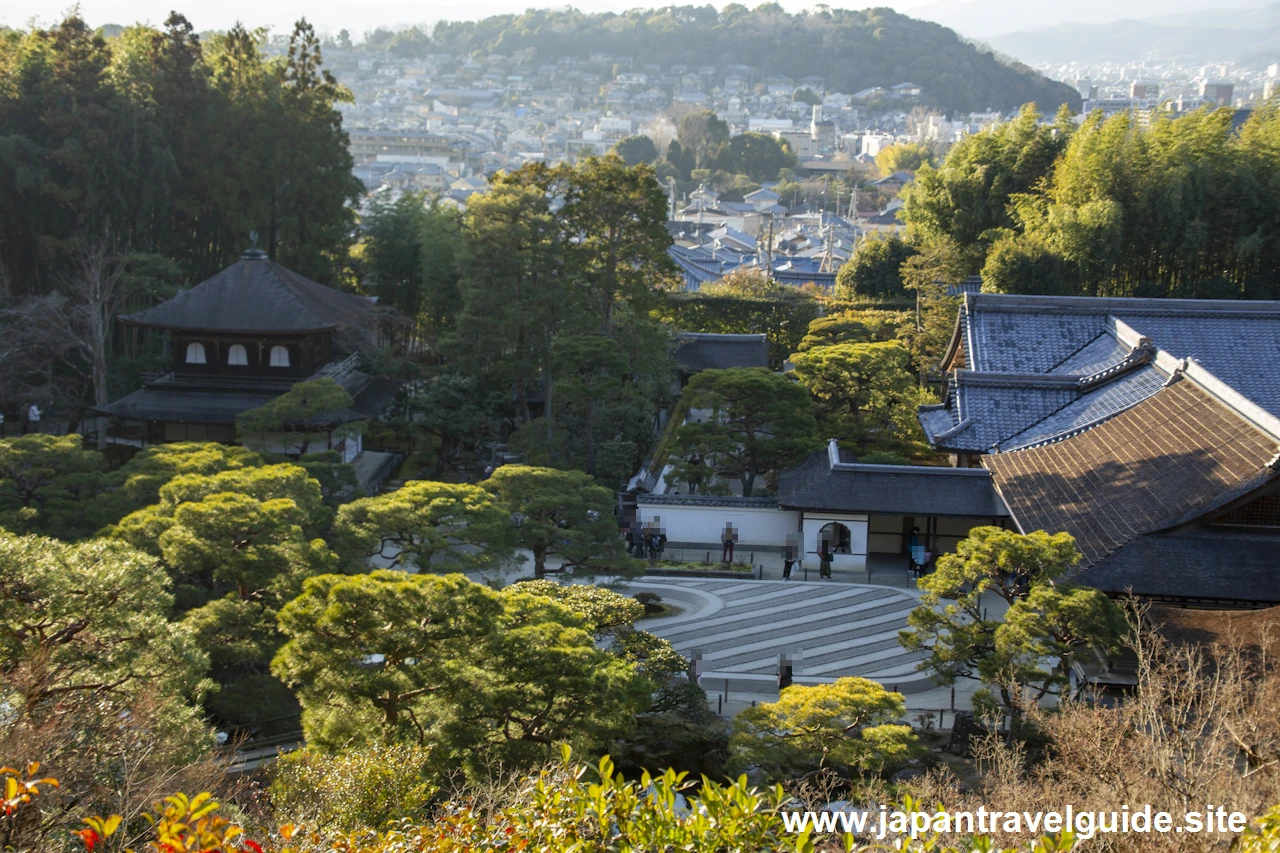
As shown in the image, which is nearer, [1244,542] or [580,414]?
[1244,542]

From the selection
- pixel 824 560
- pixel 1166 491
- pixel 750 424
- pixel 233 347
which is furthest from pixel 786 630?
pixel 233 347

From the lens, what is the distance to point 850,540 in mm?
21453

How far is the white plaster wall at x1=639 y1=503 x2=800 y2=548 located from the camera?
22562 millimetres

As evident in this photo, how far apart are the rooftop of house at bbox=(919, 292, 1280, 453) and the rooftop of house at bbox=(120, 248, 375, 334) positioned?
15.6m

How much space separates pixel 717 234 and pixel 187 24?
50.5 metres

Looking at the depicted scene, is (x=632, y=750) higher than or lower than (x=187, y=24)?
lower

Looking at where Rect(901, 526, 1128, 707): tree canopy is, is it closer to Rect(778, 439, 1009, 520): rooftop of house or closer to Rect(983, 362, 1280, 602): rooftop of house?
Rect(983, 362, 1280, 602): rooftop of house

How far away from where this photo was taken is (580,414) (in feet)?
86.7

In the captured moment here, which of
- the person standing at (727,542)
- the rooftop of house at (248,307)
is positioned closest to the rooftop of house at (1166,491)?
the person standing at (727,542)

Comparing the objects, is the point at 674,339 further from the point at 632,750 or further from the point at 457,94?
the point at 457,94

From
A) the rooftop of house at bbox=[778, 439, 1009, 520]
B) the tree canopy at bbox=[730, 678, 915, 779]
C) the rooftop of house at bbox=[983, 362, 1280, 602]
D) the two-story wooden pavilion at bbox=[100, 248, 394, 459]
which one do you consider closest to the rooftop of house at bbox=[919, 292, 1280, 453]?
the rooftop of house at bbox=[778, 439, 1009, 520]

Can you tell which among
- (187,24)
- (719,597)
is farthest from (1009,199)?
(187,24)

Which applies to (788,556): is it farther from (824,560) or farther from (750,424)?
(750,424)

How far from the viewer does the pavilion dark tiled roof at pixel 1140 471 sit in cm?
1538
